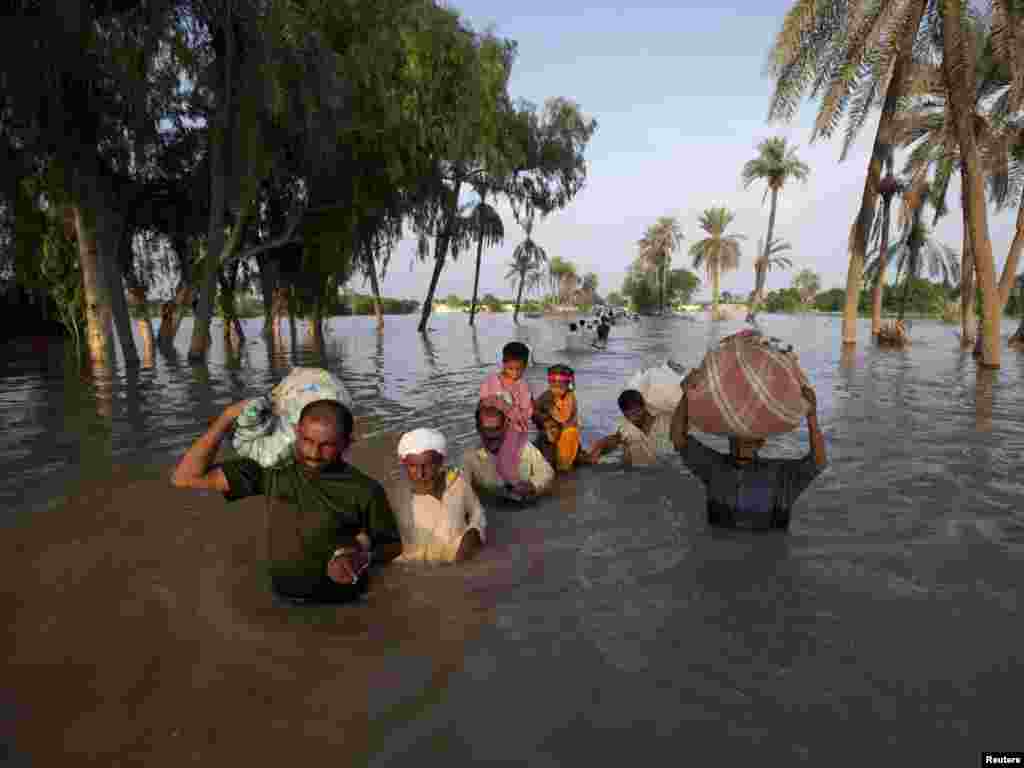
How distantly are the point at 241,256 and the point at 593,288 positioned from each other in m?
115

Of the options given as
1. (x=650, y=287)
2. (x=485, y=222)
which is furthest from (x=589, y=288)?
(x=485, y=222)

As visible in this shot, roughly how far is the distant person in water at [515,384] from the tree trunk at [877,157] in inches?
685

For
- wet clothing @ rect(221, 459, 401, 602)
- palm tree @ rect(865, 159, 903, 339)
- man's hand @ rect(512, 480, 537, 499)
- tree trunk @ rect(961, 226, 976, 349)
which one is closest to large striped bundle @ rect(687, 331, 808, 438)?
man's hand @ rect(512, 480, 537, 499)

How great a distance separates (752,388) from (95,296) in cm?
1740

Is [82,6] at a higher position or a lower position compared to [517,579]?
higher

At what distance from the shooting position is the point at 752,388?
12.6ft

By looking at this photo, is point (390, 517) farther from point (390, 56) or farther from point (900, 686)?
point (390, 56)

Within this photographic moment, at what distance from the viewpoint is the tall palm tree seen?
16.6 metres

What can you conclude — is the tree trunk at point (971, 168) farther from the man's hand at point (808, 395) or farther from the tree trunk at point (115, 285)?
the tree trunk at point (115, 285)

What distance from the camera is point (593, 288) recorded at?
129 meters

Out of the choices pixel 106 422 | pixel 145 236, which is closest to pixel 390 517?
pixel 106 422

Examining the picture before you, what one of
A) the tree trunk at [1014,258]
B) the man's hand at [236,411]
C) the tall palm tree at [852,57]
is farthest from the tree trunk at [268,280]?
the tree trunk at [1014,258]

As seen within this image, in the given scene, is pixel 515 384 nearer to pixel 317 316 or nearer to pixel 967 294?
pixel 967 294

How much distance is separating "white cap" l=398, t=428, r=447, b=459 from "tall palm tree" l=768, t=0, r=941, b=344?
60.3 feet
